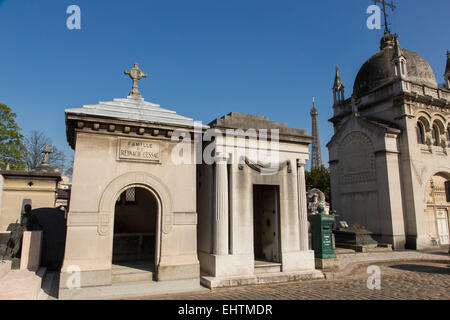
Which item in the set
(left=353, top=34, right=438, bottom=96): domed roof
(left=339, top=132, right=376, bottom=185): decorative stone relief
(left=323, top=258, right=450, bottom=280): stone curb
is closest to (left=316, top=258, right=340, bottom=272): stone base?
(left=323, top=258, right=450, bottom=280): stone curb

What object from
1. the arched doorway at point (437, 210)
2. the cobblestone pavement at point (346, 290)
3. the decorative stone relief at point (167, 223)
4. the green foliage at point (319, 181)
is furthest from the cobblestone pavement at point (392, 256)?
the green foliage at point (319, 181)

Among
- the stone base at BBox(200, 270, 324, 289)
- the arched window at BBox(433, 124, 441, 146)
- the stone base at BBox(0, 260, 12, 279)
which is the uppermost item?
the arched window at BBox(433, 124, 441, 146)

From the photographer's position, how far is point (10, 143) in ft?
96.6

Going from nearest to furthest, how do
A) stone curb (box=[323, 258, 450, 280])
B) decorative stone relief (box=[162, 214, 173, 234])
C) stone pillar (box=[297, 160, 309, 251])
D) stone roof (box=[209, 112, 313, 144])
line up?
decorative stone relief (box=[162, 214, 173, 234]), stone roof (box=[209, 112, 313, 144]), stone pillar (box=[297, 160, 309, 251]), stone curb (box=[323, 258, 450, 280])

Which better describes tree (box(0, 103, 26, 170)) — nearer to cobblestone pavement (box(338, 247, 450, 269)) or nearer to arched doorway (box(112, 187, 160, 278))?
arched doorway (box(112, 187, 160, 278))

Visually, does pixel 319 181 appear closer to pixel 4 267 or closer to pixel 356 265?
pixel 356 265

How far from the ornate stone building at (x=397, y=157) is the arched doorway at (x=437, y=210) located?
0.22ft

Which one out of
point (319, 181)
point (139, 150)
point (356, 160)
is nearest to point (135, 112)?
point (139, 150)

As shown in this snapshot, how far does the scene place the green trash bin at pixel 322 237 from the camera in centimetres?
1217

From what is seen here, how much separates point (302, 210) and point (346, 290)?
2951 mm

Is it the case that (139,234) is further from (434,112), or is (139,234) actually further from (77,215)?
(434,112)

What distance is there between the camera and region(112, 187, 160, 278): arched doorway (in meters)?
11.8

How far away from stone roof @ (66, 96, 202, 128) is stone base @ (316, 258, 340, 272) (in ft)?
24.3
